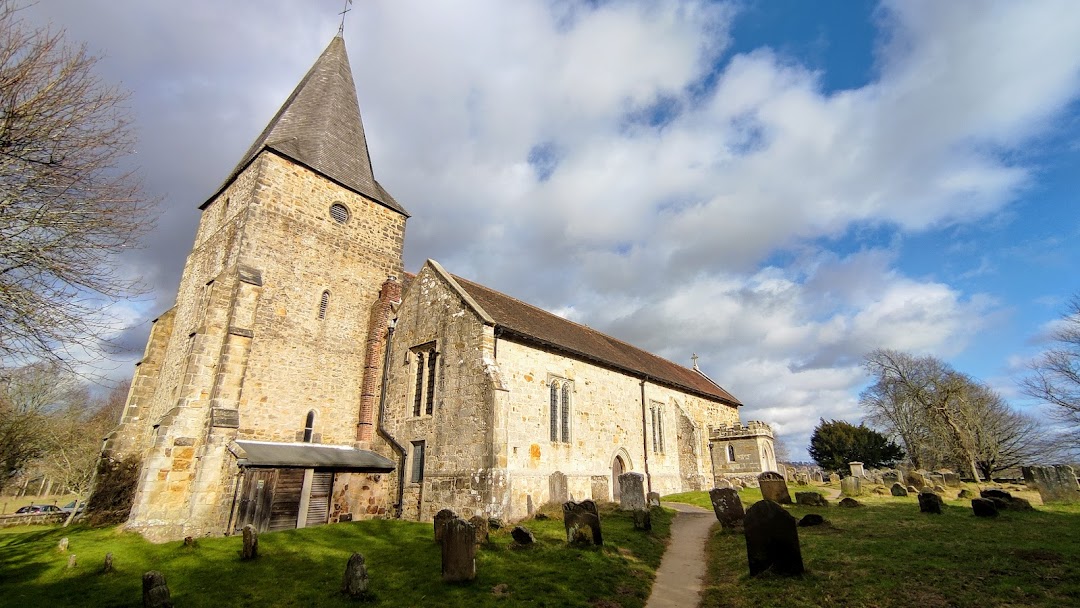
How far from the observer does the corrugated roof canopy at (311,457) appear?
48.3 ft

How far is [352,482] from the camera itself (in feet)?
54.3

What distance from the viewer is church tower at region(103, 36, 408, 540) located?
14422mm

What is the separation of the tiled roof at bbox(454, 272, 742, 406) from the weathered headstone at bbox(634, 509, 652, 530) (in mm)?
6642

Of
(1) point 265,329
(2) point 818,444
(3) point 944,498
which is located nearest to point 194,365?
(1) point 265,329

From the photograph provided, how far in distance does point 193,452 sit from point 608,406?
571 inches

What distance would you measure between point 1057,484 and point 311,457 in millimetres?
23671

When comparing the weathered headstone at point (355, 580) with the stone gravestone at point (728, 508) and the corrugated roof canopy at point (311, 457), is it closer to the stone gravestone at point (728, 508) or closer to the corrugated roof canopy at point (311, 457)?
the corrugated roof canopy at point (311, 457)

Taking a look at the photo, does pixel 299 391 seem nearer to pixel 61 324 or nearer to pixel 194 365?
pixel 194 365

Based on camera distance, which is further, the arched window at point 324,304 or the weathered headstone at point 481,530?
the arched window at point 324,304

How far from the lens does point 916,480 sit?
19500 millimetres

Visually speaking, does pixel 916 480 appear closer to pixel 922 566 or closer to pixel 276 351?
pixel 922 566

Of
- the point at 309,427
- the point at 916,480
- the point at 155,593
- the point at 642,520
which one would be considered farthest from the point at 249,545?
the point at 916,480

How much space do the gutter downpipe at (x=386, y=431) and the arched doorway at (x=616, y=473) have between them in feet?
27.1

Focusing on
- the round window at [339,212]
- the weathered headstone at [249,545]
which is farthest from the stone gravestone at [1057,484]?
the round window at [339,212]
